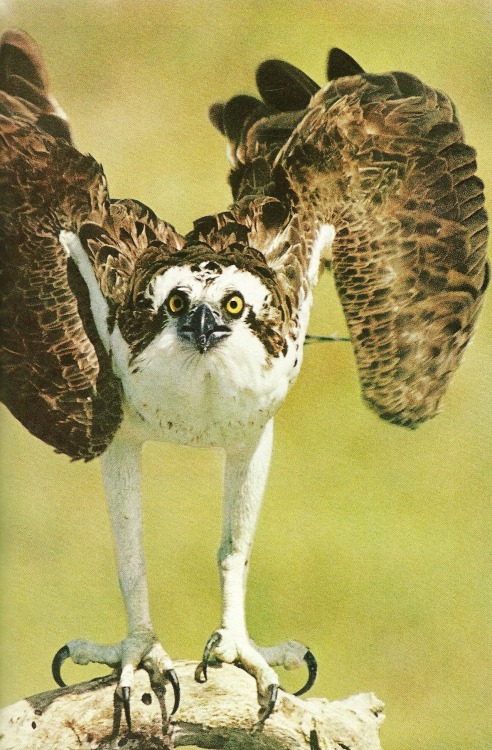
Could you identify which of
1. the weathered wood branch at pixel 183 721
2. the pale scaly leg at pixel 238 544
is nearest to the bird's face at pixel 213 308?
the pale scaly leg at pixel 238 544

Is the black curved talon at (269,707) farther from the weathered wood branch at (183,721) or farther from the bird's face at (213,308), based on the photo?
the bird's face at (213,308)

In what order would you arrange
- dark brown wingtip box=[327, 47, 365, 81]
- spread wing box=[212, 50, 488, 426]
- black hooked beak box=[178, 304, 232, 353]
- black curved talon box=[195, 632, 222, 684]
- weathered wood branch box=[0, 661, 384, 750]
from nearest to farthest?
black hooked beak box=[178, 304, 232, 353] → weathered wood branch box=[0, 661, 384, 750] → black curved talon box=[195, 632, 222, 684] → spread wing box=[212, 50, 488, 426] → dark brown wingtip box=[327, 47, 365, 81]

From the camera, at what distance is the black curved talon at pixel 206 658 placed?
3.83m

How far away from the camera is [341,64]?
14.1 feet

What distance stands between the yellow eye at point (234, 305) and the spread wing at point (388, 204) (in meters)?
0.69

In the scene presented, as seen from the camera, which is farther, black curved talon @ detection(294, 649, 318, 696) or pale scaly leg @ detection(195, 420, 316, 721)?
black curved talon @ detection(294, 649, 318, 696)

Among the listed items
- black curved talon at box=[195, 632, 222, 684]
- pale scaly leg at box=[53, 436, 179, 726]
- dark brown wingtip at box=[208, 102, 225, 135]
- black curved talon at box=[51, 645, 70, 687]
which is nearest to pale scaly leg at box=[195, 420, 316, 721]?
black curved talon at box=[195, 632, 222, 684]

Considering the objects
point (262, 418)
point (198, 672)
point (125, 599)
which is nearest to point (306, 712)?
point (198, 672)

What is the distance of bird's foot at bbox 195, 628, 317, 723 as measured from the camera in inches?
150

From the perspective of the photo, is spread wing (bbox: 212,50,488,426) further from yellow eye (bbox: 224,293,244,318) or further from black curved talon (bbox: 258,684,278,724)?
black curved talon (bbox: 258,684,278,724)

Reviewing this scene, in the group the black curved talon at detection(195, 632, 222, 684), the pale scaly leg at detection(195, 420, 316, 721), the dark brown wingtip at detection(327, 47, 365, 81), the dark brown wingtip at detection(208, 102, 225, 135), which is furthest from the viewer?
the dark brown wingtip at detection(208, 102, 225, 135)

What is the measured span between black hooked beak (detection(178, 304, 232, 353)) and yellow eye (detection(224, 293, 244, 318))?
2.8 inches

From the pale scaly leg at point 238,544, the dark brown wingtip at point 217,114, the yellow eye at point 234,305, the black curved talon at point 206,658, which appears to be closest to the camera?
the yellow eye at point 234,305

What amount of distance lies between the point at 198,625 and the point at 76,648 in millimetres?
642
